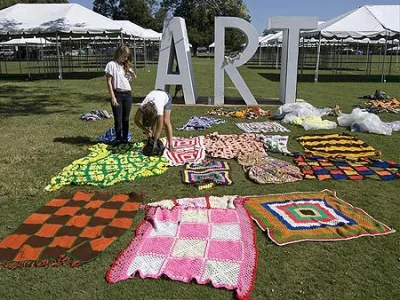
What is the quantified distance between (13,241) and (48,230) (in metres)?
0.30

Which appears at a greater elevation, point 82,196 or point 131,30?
point 131,30

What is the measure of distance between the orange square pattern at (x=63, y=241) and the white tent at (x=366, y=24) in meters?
15.4

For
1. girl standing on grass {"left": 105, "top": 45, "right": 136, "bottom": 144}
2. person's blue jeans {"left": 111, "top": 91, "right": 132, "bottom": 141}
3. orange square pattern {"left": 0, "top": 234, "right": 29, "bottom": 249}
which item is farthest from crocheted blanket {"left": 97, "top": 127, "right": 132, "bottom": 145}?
orange square pattern {"left": 0, "top": 234, "right": 29, "bottom": 249}

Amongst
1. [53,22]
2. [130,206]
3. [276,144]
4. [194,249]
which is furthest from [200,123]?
[53,22]

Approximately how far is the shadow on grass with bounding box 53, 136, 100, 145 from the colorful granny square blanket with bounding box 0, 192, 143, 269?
234cm

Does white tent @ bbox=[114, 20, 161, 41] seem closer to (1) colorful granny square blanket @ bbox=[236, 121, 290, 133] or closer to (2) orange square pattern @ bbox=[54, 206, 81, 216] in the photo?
(1) colorful granny square blanket @ bbox=[236, 121, 290, 133]

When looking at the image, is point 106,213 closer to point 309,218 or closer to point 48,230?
point 48,230

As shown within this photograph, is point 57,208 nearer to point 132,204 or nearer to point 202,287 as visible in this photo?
point 132,204

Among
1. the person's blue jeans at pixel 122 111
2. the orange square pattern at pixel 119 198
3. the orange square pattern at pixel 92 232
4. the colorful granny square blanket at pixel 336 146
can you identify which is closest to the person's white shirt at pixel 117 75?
the person's blue jeans at pixel 122 111

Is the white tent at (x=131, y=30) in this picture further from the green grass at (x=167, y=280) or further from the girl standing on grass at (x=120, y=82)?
the girl standing on grass at (x=120, y=82)

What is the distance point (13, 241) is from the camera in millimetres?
3322

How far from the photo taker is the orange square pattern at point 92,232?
135 inches

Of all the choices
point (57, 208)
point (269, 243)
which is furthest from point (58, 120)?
point (269, 243)

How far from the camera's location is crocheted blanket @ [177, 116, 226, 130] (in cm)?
774
